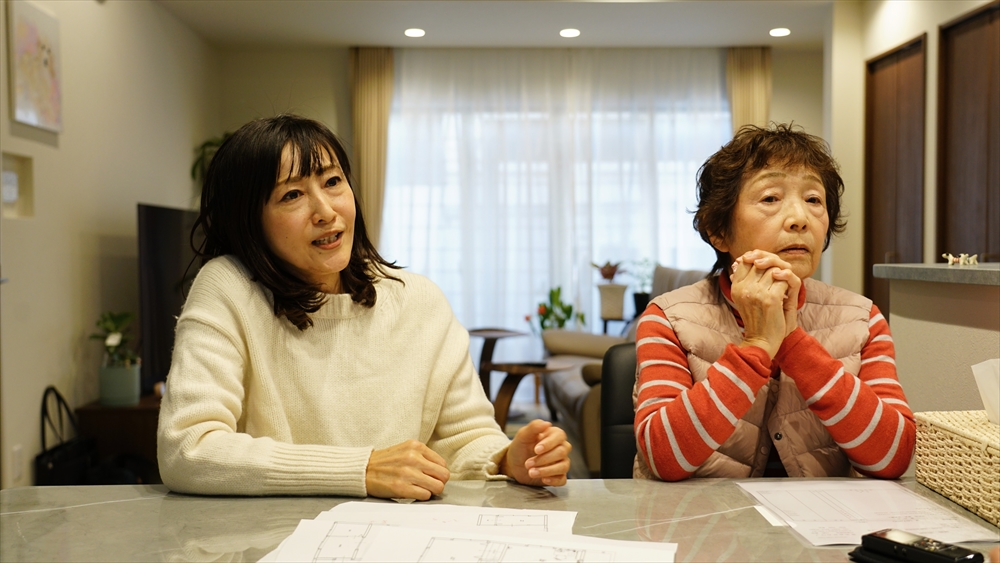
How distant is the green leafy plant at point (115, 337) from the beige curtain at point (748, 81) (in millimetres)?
4460

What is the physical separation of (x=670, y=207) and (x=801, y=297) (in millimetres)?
4985

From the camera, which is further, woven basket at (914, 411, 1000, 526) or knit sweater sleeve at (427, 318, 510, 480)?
knit sweater sleeve at (427, 318, 510, 480)

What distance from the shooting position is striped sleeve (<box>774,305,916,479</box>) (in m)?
1.22

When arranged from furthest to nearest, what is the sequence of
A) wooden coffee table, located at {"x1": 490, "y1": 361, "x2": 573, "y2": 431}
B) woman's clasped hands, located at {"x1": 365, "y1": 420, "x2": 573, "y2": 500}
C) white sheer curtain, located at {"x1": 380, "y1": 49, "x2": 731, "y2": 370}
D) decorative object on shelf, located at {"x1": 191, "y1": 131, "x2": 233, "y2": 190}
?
white sheer curtain, located at {"x1": 380, "y1": 49, "x2": 731, "y2": 370} < decorative object on shelf, located at {"x1": 191, "y1": 131, "x2": 233, "y2": 190} < wooden coffee table, located at {"x1": 490, "y1": 361, "x2": 573, "y2": 431} < woman's clasped hands, located at {"x1": 365, "y1": 420, "x2": 573, "y2": 500}

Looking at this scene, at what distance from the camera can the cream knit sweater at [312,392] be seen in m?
1.06

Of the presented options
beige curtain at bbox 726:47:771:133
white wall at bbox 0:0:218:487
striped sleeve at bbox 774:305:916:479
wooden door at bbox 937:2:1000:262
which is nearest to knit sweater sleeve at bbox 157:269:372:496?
striped sleeve at bbox 774:305:916:479

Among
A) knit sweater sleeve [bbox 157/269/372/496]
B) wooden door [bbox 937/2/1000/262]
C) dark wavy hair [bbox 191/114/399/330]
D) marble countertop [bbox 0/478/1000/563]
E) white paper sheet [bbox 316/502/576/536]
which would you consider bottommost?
marble countertop [bbox 0/478/1000/563]

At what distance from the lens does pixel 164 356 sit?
14.1 ft

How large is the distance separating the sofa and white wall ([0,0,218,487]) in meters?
2.40

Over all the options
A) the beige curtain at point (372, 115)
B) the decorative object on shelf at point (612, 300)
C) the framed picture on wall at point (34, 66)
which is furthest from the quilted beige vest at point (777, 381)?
the beige curtain at point (372, 115)

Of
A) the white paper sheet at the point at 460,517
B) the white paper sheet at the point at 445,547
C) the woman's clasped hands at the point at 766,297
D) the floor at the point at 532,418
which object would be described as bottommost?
the floor at the point at 532,418

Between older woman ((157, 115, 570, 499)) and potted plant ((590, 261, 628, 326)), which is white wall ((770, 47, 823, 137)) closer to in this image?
potted plant ((590, 261, 628, 326))

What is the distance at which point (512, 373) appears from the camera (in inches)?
172

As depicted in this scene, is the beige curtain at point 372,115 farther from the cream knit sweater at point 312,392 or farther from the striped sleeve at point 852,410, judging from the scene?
the striped sleeve at point 852,410
